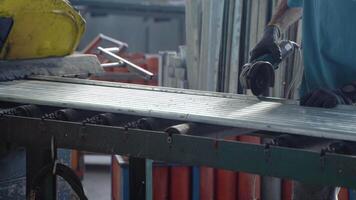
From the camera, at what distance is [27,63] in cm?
340

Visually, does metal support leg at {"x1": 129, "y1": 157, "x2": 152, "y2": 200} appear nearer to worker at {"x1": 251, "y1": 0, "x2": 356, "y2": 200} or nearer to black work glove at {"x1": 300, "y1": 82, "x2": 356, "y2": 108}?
black work glove at {"x1": 300, "y1": 82, "x2": 356, "y2": 108}

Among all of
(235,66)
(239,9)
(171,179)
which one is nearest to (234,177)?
(171,179)

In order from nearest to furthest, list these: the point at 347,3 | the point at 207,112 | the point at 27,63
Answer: the point at 207,112 < the point at 347,3 < the point at 27,63

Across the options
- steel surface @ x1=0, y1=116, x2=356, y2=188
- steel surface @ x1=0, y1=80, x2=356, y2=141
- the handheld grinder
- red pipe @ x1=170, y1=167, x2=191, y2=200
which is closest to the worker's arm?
the handheld grinder

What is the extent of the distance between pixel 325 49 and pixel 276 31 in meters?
0.27

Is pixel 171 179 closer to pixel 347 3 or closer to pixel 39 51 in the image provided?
pixel 39 51

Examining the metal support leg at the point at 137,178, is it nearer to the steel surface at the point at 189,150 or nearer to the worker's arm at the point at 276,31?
the steel surface at the point at 189,150

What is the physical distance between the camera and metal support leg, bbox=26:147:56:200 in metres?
2.55

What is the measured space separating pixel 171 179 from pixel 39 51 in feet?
4.07

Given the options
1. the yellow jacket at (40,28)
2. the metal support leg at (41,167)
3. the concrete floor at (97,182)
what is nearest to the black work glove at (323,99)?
the metal support leg at (41,167)

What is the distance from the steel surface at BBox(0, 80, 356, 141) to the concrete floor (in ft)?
10.7

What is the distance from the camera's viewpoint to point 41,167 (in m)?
2.58

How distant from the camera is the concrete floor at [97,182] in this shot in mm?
6215

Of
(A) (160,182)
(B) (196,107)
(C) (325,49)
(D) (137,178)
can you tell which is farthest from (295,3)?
(A) (160,182)
